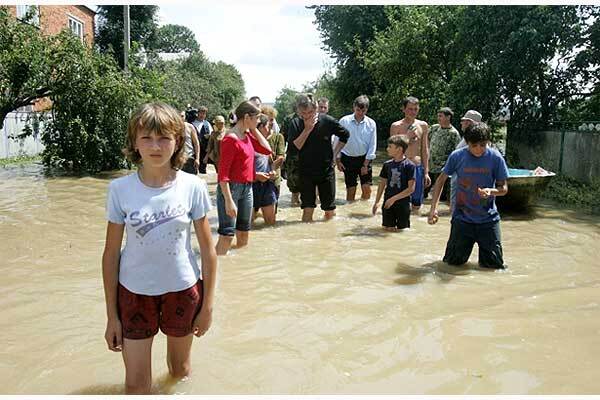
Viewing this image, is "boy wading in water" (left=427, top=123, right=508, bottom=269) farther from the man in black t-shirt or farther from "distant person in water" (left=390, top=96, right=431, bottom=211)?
"distant person in water" (left=390, top=96, right=431, bottom=211)

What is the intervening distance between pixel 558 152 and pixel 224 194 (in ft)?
32.8

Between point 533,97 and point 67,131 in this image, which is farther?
point 67,131

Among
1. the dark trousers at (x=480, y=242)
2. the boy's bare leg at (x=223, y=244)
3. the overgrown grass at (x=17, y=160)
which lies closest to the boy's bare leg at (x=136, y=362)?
the boy's bare leg at (x=223, y=244)

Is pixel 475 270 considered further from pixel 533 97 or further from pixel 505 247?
pixel 533 97

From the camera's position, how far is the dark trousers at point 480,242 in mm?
5527

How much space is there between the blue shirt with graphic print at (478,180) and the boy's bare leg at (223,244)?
2480 millimetres

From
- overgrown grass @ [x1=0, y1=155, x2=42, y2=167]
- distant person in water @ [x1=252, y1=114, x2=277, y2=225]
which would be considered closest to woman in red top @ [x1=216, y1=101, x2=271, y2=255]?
distant person in water @ [x1=252, y1=114, x2=277, y2=225]

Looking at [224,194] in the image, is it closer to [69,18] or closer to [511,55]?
[511,55]

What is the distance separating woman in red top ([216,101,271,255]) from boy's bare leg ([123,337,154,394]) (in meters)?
2.84

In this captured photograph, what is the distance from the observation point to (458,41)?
15.4 metres

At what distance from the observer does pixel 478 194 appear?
547cm

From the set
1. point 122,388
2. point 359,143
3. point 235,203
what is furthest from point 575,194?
point 122,388

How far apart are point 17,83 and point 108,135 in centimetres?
255

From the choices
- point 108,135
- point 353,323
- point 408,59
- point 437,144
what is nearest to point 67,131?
point 108,135
